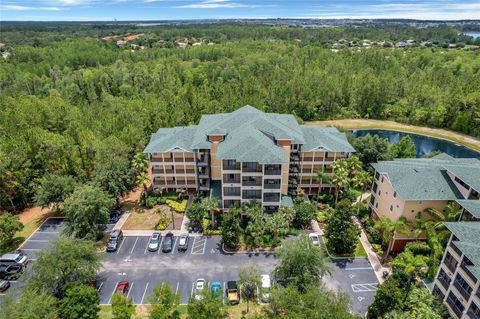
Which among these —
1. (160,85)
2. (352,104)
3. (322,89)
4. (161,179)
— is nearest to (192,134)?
(161,179)

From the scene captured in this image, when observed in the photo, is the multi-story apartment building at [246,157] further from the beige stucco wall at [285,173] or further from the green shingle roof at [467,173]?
the green shingle roof at [467,173]

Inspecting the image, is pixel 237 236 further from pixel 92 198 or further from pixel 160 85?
pixel 160 85

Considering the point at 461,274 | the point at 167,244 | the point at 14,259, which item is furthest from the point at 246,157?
the point at 14,259

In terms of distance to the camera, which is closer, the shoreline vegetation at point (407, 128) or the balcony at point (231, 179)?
the balcony at point (231, 179)

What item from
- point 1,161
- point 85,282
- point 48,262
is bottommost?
point 85,282

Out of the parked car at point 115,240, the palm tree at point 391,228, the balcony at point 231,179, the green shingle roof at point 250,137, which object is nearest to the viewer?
the palm tree at point 391,228

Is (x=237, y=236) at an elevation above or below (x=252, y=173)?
below

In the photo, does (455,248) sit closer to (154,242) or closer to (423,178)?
(423,178)

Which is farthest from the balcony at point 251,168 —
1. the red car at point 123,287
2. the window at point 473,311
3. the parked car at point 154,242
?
the window at point 473,311
